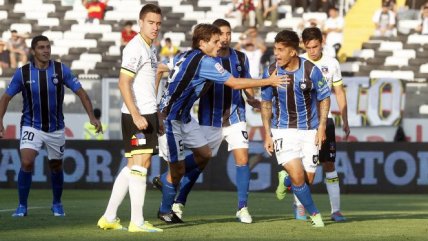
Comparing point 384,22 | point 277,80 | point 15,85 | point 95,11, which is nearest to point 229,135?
point 277,80

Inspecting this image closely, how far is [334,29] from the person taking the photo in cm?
2909

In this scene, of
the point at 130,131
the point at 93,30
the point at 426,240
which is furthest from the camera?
the point at 93,30

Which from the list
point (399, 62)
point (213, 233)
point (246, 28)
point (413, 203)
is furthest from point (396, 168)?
point (213, 233)

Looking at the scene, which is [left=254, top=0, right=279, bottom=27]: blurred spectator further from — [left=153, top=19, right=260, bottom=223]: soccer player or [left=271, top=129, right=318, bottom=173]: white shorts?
[left=271, top=129, right=318, bottom=173]: white shorts

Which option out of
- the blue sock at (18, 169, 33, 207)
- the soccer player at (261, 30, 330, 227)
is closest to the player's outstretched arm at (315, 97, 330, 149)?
the soccer player at (261, 30, 330, 227)

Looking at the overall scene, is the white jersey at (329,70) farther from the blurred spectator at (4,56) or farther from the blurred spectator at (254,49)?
the blurred spectator at (4,56)

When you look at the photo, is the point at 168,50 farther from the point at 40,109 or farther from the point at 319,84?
the point at 319,84

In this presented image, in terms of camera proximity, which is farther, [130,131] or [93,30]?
[93,30]

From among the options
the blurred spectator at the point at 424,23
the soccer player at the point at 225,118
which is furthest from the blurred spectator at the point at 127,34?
the soccer player at the point at 225,118

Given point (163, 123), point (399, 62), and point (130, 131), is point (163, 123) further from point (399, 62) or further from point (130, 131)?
point (399, 62)

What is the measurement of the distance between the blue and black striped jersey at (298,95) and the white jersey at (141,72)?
5.19 ft

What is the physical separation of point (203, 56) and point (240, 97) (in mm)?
1533

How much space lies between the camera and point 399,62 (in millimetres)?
28844

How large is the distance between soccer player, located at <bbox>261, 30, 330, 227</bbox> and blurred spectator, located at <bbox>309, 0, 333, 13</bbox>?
55.9ft
